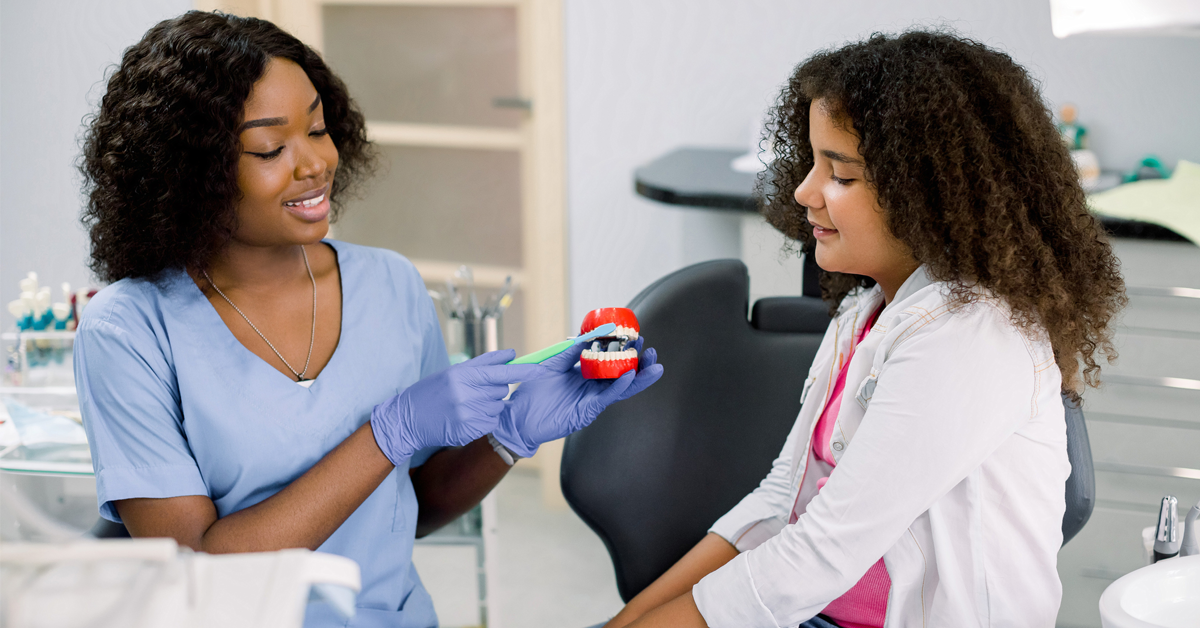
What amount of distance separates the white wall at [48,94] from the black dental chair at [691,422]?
969mm

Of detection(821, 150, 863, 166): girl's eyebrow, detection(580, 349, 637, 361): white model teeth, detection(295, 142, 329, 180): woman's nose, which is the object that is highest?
detection(821, 150, 863, 166): girl's eyebrow

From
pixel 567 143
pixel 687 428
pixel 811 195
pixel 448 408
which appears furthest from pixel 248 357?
pixel 567 143

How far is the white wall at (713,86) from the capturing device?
2.15 meters

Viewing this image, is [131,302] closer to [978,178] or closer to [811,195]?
[811,195]

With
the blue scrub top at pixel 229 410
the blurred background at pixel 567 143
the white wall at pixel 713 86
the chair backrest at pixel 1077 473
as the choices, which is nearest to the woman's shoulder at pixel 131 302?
the blue scrub top at pixel 229 410

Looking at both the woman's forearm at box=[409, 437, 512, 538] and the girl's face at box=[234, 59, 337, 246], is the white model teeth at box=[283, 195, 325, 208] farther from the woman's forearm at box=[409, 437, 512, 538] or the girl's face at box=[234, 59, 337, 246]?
the woman's forearm at box=[409, 437, 512, 538]

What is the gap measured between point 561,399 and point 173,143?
554 mm

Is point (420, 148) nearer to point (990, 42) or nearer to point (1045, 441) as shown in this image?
point (990, 42)

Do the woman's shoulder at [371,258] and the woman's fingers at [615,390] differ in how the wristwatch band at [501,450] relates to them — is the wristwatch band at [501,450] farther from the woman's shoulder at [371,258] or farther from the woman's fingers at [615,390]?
the woman's shoulder at [371,258]

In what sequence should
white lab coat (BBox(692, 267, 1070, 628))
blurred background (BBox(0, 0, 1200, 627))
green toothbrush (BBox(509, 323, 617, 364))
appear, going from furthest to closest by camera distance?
1. blurred background (BBox(0, 0, 1200, 627))
2. green toothbrush (BBox(509, 323, 617, 364))
3. white lab coat (BBox(692, 267, 1070, 628))

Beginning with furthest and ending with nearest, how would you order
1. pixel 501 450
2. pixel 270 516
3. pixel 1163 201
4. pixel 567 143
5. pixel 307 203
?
1. pixel 567 143
2. pixel 1163 201
3. pixel 501 450
4. pixel 307 203
5. pixel 270 516

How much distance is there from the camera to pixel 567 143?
8.46 ft

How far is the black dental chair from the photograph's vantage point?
4.01ft

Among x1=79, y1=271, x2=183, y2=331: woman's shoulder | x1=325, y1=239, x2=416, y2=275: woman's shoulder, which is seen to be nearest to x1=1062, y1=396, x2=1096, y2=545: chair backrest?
x1=325, y1=239, x2=416, y2=275: woman's shoulder
